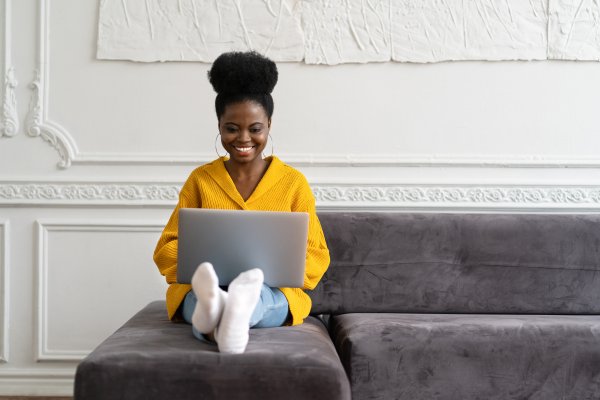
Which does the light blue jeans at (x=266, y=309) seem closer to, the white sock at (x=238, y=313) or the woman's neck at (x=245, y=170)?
the white sock at (x=238, y=313)

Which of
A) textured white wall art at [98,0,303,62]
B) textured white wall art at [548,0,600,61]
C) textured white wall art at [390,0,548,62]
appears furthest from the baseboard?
textured white wall art at [548,0,600,61]

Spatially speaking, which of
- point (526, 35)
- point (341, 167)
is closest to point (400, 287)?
point (341, 167)

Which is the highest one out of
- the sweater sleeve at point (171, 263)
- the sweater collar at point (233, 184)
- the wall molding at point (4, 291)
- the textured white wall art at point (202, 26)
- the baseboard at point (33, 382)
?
the textured white wall art at point (202, 26)

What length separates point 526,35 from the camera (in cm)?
307

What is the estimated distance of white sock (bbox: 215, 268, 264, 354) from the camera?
1.78 meters

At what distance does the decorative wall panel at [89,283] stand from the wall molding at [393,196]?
0.14 m

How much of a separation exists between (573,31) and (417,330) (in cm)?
161

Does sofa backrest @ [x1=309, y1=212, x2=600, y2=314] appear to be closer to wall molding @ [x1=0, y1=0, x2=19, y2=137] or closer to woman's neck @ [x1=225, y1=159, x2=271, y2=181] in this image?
woman's neck @ [x1=225, y1=159, x2=271, y2=181]

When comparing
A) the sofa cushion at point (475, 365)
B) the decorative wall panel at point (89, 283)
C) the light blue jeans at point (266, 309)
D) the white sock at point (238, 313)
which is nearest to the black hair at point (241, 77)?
the light blue jeans at point (266, 309)

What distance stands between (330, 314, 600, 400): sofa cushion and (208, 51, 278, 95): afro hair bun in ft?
2.79

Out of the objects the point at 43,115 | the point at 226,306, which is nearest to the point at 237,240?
the point at 226,306

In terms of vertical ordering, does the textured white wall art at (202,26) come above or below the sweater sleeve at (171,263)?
above

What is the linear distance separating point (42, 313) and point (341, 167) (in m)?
1.40

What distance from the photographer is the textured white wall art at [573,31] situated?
121 inches
